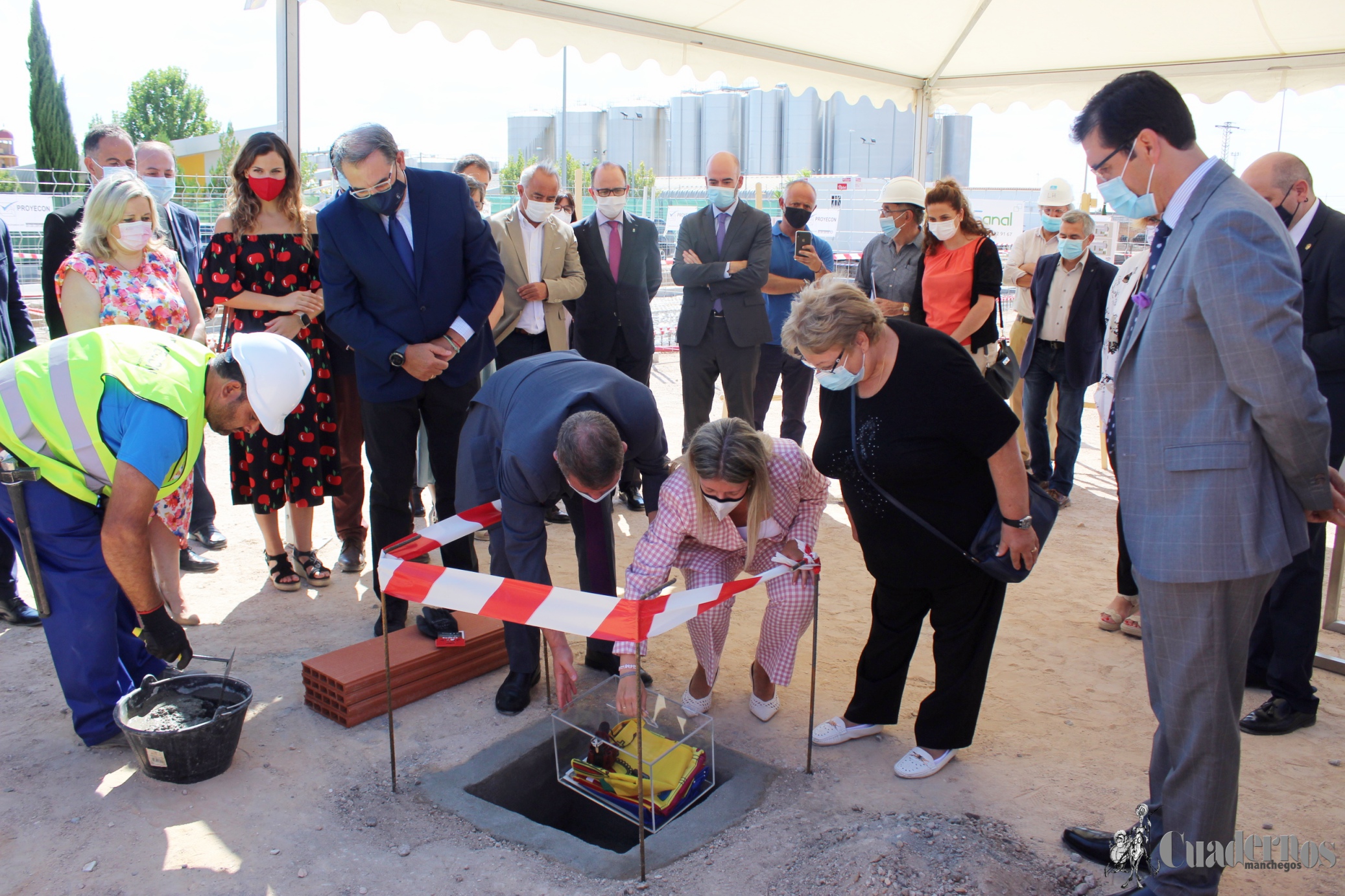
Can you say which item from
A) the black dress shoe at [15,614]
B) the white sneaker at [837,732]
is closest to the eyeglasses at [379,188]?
the black dress shoe at [15,614]

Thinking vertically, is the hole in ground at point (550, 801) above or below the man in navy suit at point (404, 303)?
below

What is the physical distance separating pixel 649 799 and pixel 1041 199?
548cm

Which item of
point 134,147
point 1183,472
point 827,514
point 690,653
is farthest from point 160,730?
point 827,514

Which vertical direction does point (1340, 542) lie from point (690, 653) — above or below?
above

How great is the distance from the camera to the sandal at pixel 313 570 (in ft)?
15.5

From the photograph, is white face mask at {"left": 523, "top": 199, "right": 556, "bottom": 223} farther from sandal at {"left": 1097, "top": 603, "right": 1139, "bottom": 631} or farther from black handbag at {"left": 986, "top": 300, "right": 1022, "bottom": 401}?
sandal at {"left": 1097, "top": 603, "right": 1139, "bottom": 631}

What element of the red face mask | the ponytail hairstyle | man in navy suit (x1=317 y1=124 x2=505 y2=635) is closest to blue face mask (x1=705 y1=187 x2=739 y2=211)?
the ponytail hairstyle

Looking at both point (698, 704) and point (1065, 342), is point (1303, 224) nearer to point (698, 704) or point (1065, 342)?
Answer: point (1065, 342)

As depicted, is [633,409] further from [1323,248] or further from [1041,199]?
[1041,199]

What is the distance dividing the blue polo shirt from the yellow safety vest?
163 inches

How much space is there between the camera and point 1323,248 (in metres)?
3.34

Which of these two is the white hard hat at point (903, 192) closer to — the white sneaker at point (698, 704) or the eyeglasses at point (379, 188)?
the eyeglasses at point (379, 188)

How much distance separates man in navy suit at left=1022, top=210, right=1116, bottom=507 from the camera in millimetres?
5730

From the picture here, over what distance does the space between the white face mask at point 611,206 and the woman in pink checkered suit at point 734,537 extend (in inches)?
111
